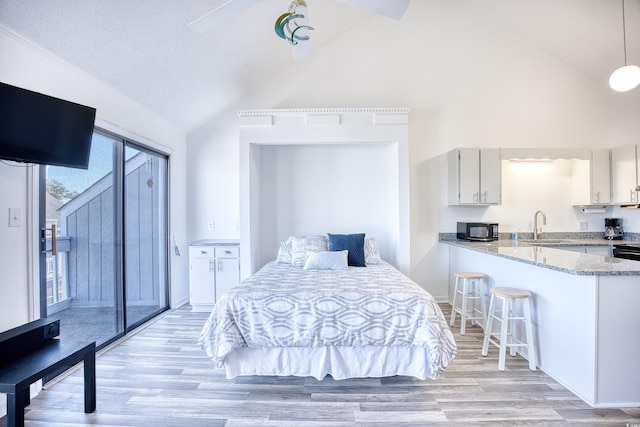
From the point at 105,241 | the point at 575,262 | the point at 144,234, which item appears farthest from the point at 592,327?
the point at 144,234

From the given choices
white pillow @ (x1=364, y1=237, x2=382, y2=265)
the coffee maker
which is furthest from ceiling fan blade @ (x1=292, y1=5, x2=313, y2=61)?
the coffee maker

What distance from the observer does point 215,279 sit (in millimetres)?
3949

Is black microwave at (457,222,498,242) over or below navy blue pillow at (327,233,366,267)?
over

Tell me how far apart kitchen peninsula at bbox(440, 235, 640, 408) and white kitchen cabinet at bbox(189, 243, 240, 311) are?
3.23 meters

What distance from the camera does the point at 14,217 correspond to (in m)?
2.06

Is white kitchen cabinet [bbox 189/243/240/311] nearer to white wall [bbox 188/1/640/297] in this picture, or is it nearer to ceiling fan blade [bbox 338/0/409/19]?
white wall [bbox 188/1/640/297]

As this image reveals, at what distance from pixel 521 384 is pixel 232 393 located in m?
2.14

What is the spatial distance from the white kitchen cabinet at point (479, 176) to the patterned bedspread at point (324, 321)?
2.15 meters

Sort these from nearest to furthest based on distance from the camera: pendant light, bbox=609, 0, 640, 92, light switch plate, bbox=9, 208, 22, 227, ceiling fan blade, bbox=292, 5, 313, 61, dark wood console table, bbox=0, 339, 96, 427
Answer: dark wood console table, bbox=0, 339, 96, 427
light switch plate, bbox=9, 208, 22, 227
ceiling fan blade, bbox=292, 5, 313, 61
pendant light, bbox=609, 0, 640, 92

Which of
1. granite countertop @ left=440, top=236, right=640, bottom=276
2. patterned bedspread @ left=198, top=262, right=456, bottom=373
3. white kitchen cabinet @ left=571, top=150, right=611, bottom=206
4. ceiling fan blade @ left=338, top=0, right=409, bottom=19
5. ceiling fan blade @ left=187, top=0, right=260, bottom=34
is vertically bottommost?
patterned bedspread @ left=198, top=262, right=456, bottom=373

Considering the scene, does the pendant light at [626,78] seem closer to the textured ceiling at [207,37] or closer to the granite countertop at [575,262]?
the textured ceiling at [207,37]

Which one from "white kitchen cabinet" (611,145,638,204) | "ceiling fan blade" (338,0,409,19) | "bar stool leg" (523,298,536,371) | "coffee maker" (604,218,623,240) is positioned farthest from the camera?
"coffee maker" (604,218,623,240)

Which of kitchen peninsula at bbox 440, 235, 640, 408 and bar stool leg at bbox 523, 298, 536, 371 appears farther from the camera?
bar stool leg at bbox 523, 298, 536, 371

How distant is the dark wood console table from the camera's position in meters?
1.54
